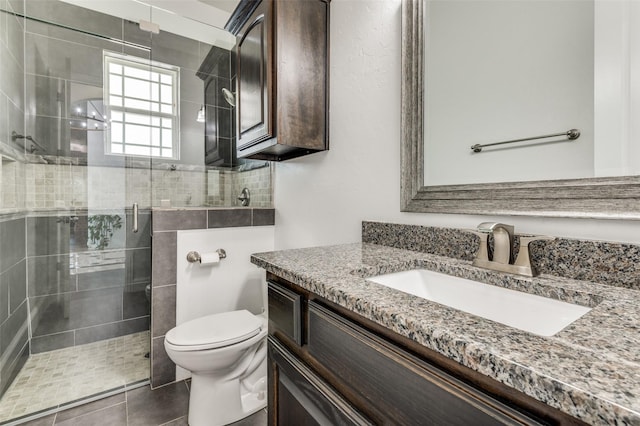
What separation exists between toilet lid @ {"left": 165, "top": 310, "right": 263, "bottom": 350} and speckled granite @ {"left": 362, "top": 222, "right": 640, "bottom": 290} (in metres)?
1.00

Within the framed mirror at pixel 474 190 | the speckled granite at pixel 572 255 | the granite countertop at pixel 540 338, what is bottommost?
the granite countertop at pixel 540 338

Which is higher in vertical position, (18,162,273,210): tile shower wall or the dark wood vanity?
(18,162,273,210): tile shower wall

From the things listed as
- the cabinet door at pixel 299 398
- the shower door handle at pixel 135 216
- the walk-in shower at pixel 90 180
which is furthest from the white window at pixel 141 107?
the cabinet door at pixel 299 398

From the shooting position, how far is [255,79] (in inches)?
61.2

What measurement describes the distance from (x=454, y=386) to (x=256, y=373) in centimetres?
150

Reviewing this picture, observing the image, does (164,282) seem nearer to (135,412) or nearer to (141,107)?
(135,412)

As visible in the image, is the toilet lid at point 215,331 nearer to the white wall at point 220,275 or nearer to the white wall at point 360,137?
the white wall at point 220,275

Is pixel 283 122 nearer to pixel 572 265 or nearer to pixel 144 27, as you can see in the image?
pixel 572 265

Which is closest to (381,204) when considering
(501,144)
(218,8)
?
(501,144)

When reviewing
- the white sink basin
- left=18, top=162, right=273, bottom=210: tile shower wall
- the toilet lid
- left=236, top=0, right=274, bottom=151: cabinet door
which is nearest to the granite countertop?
the white sink basin

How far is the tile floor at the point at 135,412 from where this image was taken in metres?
1.50

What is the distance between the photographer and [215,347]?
139 cm

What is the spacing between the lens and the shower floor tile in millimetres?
1606

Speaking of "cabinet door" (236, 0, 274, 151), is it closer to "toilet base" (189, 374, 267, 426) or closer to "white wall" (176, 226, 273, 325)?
"white wall" (176, 226, 273, 325)
